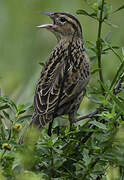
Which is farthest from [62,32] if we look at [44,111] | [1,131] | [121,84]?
[1,131]

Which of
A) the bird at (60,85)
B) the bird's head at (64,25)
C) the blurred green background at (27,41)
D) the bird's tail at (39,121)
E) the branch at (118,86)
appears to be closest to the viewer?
the branch at (118,86)

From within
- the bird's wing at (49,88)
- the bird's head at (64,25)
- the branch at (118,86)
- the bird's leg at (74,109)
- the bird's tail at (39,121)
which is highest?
the bird's head at (64,25)

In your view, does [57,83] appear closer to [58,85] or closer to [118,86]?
[58,85]

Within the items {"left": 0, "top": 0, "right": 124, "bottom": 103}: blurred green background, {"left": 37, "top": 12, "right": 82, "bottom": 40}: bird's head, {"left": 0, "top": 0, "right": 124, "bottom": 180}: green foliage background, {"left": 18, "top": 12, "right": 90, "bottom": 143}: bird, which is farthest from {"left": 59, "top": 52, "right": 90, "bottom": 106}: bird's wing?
{"left": 0, "top": 0, "right": 124, "bottom": 103}: blurred green background

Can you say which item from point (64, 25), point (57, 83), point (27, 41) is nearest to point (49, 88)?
point (57, 83)

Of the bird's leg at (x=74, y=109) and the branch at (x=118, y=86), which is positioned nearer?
the branch at (x=118, y=86)

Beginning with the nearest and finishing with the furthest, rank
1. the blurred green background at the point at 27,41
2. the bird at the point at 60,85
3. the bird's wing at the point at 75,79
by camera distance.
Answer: the bird at the point at 60,85 < the bird's wing at the point at 75,79 < the blurred green background at the point at 27,41

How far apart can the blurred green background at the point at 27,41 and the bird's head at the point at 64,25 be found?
418mm

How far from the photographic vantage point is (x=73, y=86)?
4215 mm

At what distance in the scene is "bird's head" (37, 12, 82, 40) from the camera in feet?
16.4

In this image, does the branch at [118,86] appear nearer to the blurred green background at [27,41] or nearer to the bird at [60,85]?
the bird at [60,85]

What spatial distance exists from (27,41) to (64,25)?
130cm

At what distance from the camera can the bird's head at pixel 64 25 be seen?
501 cm

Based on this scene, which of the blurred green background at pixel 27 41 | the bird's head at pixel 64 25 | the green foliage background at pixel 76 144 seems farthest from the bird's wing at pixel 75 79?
the blurred green background at pixel 27 41
